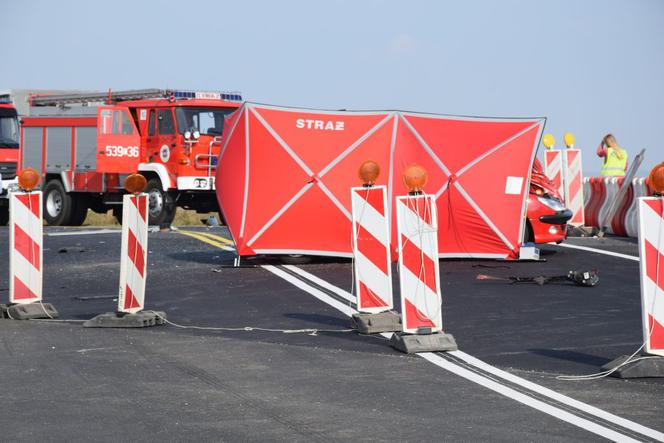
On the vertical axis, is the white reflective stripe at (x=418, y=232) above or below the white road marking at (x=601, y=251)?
above

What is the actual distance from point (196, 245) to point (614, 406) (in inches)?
543

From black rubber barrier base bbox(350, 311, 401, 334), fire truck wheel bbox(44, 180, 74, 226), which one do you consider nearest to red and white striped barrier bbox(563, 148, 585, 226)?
fire truck wheel bbox(44, 180, 74, 226)

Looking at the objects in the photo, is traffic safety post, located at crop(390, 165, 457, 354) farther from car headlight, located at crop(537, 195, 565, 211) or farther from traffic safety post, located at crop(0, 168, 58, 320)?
car headlight, located at crop(537, 195, 565, 211)

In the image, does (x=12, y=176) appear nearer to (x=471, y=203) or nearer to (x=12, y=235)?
(x=471, y=203)

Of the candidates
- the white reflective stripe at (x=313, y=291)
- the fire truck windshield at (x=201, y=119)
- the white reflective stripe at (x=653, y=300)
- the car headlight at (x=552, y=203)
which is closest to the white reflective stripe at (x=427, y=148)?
the car headlight at (x=552, y=203)

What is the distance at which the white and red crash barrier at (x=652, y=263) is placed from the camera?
29.4ft

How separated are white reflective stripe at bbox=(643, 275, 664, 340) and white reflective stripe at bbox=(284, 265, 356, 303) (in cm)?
491

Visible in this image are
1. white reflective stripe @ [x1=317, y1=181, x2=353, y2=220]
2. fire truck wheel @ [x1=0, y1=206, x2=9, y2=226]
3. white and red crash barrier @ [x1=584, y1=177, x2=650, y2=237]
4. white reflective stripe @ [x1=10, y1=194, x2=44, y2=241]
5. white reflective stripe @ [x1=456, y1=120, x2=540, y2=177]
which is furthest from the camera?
fire truck wheel @ [x1=0, y1=206, x2=9, y2=226]

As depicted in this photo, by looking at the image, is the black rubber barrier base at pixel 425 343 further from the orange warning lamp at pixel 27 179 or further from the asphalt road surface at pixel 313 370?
the orange warning lamp at pixel 27 179

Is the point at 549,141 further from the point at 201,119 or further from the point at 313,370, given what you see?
the point at 313,370

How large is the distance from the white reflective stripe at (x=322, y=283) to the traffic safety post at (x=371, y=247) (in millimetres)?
1984

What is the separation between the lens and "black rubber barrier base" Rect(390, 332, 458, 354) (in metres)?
9.85

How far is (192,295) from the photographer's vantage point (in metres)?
14.4

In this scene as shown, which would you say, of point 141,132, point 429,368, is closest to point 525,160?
point 429,368
